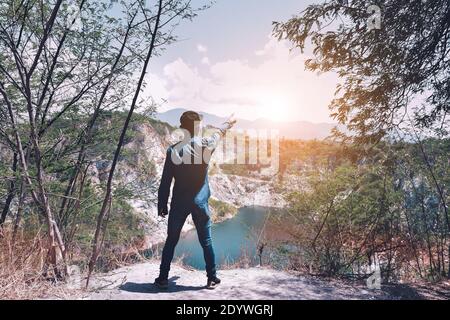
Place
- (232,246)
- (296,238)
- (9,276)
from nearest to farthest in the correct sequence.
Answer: (9,276), (296,238), (232,246)

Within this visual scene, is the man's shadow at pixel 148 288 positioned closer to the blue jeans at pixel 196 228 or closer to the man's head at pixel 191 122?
the blue jeans at pixel 196 228

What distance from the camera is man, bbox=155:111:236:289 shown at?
3.94 metres

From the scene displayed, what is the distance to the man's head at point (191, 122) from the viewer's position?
404 cm

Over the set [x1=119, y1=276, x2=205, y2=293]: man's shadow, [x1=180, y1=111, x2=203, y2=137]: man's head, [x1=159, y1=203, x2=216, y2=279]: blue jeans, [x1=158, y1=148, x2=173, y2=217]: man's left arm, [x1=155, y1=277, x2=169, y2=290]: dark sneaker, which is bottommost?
[x1=119, y1=276, x2=205, y2=293]: man's shadow

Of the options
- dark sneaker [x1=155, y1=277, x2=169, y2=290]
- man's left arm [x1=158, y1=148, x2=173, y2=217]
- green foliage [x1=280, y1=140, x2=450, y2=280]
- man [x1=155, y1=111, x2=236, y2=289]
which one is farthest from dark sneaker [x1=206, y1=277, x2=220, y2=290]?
green foliage [x1=280, y1=140, x2=450, y2=280]

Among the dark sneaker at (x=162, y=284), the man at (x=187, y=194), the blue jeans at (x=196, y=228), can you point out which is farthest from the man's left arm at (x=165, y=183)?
the dark sneaker at (x=162, y=284)

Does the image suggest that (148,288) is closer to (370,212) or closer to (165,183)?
(165,183)

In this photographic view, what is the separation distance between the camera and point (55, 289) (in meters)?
3.39

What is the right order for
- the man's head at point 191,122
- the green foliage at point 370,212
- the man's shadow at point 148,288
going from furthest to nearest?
1. the green foliage at point 370,212
2. the man's head at point 191,122
3. the man's shadow at point 148,288

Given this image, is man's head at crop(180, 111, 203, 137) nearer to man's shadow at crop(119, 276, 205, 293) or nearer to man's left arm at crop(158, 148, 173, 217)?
man's left arm at crop(158, 148, 173, 217)

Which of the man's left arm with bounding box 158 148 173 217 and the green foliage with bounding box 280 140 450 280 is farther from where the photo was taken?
the green foliage with bounding box 280 140 450 280
